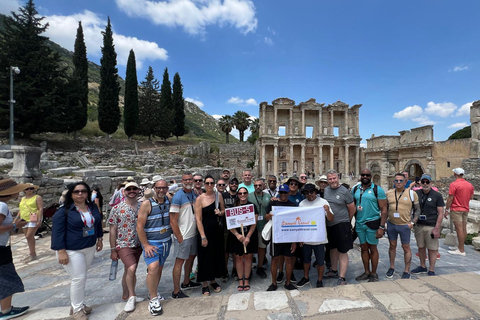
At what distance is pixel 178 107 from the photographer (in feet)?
127

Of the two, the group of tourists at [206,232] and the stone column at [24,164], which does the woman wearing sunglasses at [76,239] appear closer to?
the group of tourists at [206,232]

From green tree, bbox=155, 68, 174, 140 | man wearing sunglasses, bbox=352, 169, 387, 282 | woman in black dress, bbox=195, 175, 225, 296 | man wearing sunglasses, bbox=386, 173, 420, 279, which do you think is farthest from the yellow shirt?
green tree, bbox=155, 68, 174, 140

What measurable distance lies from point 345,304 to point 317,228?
112cm

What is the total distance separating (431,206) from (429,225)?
368 millimetres

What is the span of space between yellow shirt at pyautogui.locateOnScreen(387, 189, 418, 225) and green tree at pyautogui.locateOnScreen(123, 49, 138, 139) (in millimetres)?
32614

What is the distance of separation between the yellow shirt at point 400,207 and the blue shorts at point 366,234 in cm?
56

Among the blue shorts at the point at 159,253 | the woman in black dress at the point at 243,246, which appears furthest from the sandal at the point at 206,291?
the blue shorts at the point at 159,253

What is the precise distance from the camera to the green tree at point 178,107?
38250 millimetres

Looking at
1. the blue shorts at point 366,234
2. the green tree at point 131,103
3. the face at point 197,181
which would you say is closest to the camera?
the blue shorts at point 366,234

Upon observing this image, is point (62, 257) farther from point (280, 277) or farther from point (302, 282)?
point (302, 282)

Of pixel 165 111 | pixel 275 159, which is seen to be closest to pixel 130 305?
pixel 275 159

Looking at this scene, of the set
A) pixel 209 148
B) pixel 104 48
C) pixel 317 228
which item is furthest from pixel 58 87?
pixel 317 228

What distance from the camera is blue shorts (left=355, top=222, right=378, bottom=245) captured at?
3736 millimetres

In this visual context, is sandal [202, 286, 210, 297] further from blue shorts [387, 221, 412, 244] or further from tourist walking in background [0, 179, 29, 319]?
blue shorts [387, 221, 412, 244]
